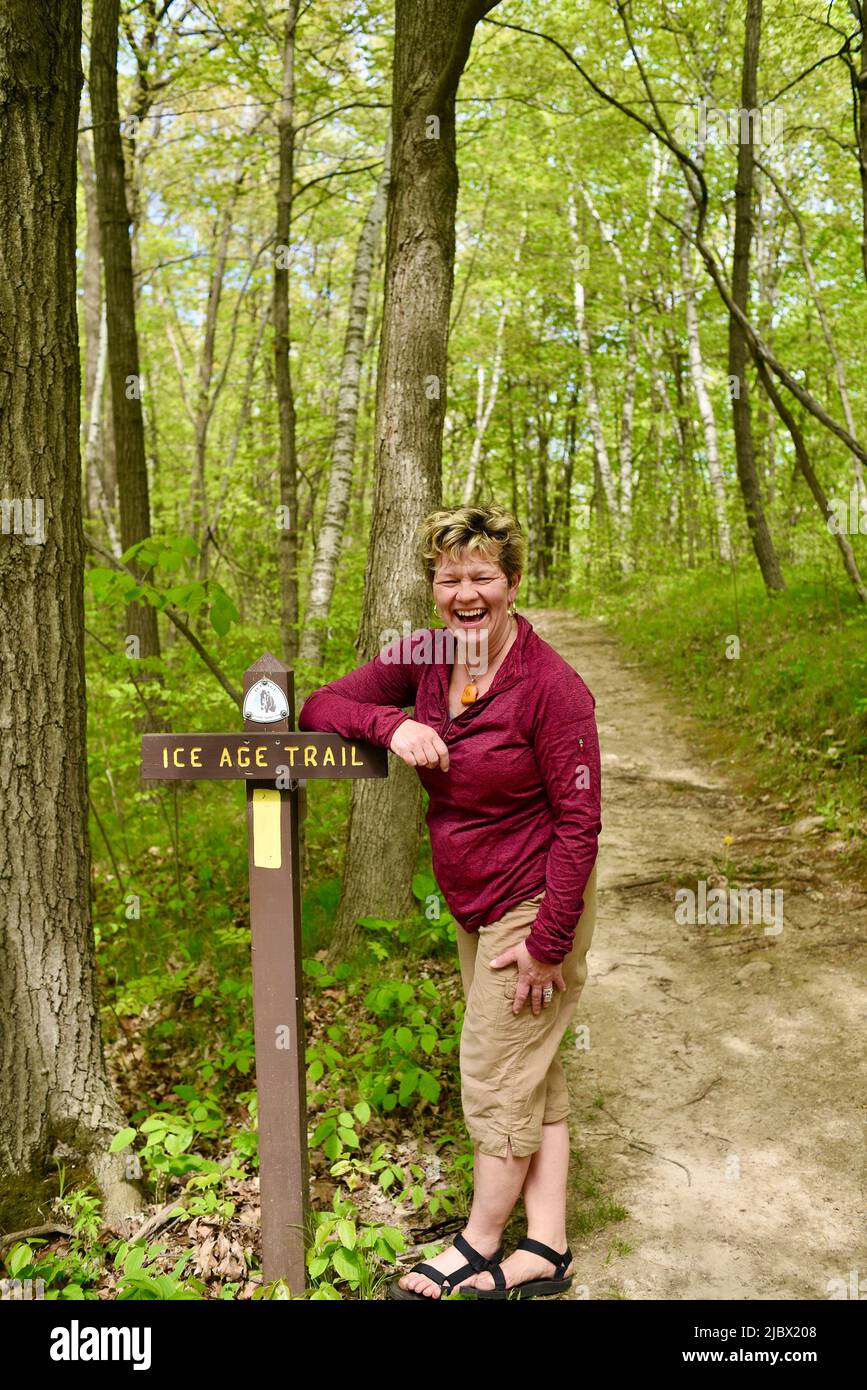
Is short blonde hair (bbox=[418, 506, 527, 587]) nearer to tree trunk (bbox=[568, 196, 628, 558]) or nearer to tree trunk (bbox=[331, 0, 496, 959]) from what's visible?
tree trunk (bbox=[331, 0, 496, 959])

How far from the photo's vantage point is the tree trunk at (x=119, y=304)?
768 centimetres

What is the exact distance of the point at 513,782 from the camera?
286 centimetres

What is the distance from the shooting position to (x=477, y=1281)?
9.89ft

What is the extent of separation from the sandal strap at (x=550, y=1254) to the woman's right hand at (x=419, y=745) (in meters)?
1.57

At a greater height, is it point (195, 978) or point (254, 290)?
point (254, 290)

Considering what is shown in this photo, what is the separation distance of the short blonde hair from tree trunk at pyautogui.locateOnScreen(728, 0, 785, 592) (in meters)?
8.16

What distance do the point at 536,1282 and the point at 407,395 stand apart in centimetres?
404

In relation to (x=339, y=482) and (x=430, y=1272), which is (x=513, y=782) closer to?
(x=430, y=1272)

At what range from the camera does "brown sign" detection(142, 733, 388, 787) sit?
9.55 ft

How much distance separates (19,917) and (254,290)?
1691 cm

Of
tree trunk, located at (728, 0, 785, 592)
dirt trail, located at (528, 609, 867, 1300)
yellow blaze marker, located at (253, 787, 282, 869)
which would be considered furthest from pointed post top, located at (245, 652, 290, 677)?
tree trunk, located at (728, 0, 785, 592)
